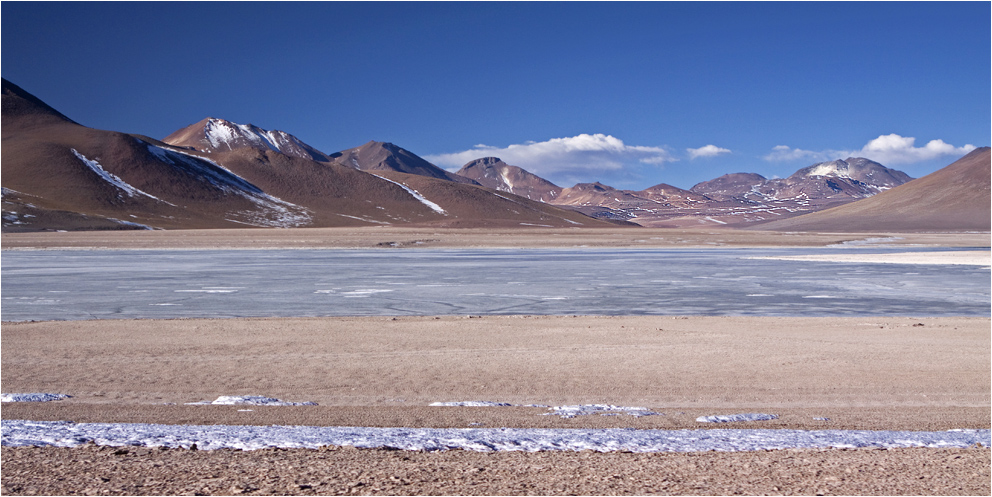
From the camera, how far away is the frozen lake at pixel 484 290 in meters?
17.7

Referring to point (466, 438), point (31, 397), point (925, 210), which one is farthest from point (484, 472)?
point (925, 210)

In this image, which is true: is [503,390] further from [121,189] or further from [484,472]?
[121,189]

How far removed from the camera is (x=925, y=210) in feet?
587

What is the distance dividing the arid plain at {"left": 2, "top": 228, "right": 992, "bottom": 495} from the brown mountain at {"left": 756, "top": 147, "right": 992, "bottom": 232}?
163749mm

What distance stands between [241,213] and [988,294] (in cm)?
17370

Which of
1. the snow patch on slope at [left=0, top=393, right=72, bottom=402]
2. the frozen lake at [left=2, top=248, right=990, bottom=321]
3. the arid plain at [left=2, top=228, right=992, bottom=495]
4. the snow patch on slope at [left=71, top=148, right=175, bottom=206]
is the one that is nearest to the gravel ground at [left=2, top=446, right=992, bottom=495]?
the arid plain at [left=2, top=228, right=992, bottom=495]

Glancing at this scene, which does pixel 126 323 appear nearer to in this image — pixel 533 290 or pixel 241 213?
pixel 533 290

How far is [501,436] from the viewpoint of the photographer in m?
6.23

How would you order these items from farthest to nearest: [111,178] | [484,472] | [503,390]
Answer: [111,178]
[503,390]
[484,472]

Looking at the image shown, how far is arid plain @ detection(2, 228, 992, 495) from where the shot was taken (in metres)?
4.92

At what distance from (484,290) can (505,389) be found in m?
13.6

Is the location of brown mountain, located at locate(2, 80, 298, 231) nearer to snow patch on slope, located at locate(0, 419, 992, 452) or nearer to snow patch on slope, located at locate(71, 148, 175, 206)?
snow patch on slope, located at locate(71, 148, 175, 206)

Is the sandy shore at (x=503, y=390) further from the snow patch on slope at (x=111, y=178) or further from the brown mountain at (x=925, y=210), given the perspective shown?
the snow patch on slope at (x=111, y=178)

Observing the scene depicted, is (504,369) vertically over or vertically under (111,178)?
under
